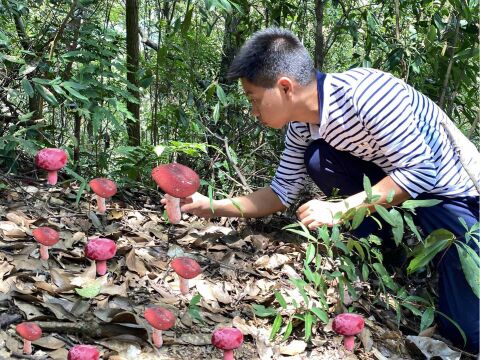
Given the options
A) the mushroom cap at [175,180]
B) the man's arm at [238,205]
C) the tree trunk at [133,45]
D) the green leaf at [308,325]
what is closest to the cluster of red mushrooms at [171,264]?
the mushroom cap at [175,180]

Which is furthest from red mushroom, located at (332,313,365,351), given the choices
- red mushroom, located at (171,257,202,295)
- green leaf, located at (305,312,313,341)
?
red mushroom, located at (171,257,202,295)

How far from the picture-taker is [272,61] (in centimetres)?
262

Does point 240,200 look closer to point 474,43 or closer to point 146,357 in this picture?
point 146,357

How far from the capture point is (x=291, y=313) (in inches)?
99.3

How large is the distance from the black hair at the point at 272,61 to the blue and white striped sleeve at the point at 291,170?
49 centimetres

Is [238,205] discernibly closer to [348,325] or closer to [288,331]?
[288,331]

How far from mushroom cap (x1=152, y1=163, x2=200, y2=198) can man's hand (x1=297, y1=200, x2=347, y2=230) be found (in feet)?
1.63

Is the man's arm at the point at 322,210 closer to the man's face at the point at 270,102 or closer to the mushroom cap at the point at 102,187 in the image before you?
the man's face at the point at 270,102

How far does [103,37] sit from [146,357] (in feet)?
7.35

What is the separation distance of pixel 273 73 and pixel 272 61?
0.06 meters

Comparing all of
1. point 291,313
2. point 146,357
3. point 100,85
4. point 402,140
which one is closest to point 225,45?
point 100,85

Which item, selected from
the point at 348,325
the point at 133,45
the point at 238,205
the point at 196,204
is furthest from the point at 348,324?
the point at 133,45

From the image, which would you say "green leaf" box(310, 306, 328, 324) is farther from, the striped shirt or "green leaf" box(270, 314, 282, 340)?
the striped shirt

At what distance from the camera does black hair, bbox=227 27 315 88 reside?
2629 millimetres
